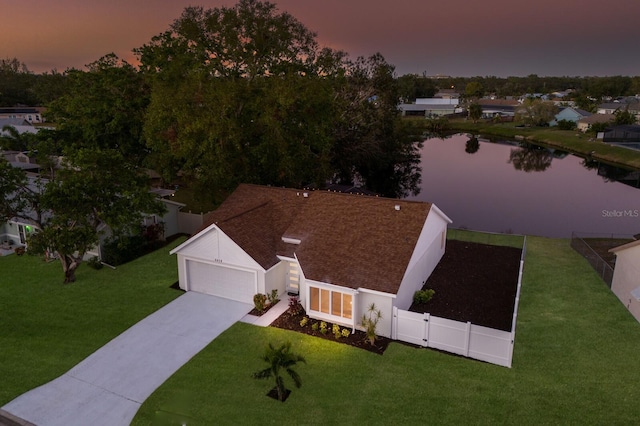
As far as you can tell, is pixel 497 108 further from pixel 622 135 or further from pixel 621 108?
pixel 622 135

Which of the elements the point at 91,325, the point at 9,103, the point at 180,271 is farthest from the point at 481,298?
the point at 9,103

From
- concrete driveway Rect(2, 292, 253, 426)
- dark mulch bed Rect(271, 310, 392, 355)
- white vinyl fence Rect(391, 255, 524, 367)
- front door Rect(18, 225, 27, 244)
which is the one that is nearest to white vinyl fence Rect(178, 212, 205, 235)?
front door Rect(18, 225, 27, 244)

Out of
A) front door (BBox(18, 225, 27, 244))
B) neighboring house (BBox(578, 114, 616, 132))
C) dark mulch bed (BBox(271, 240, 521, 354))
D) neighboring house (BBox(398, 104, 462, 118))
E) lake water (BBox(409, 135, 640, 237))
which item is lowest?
lake water (BBox(409, 135, 640, 237))

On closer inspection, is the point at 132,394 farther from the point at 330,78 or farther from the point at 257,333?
the point at 330,78

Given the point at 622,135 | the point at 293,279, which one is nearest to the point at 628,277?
the point at 293,279

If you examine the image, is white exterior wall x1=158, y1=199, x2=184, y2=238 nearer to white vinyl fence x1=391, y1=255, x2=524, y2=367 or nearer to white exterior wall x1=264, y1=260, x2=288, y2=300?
white exterior wall x1=264, y1=260, x2=288, y2=300

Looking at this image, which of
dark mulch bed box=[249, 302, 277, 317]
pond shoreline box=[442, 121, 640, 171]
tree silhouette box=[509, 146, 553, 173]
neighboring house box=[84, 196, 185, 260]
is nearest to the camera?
dark mulch bed box=[249, 302, 277, 317]

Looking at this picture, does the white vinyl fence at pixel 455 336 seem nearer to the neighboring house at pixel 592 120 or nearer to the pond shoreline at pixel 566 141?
the pond shoreline at pixel 566 141
